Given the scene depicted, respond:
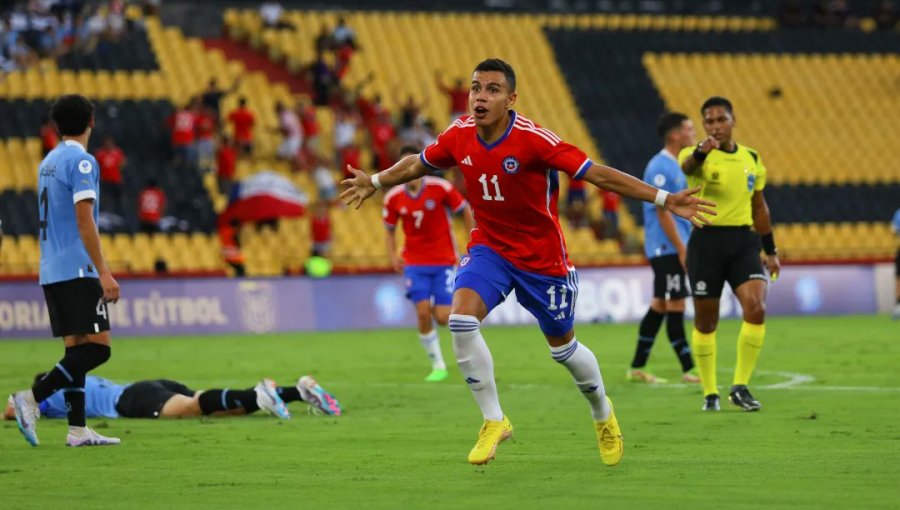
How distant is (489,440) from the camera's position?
922cm

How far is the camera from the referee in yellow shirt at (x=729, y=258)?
502 inches

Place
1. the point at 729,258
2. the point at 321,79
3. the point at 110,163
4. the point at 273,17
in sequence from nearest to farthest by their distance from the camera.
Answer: the point at 729,258 → the point at 110,163 → the point at 321,79 → the point at 273,17

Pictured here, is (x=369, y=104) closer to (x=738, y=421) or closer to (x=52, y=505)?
(x=738, y=421)

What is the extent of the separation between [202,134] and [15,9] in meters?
5.61

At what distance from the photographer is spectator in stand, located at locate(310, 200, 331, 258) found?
31.3 m

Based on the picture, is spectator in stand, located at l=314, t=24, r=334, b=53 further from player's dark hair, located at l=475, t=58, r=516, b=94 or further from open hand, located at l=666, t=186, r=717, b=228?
open hand, located at l=666, t=186, r=717, b=228

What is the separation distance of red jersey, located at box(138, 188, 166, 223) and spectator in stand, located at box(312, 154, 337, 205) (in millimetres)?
4533

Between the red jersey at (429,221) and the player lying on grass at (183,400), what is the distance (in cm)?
465

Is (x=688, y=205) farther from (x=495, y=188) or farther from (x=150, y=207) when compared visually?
(x=150, y=207)

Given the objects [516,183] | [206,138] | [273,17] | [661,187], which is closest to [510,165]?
[516,183]

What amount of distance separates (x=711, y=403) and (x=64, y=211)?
5548mm

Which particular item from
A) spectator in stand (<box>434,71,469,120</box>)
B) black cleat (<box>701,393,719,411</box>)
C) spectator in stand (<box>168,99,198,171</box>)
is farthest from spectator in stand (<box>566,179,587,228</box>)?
black cleat (<box>701,393,719,411</box>)

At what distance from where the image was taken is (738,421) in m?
11.9

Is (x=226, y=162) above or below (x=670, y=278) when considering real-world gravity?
above
